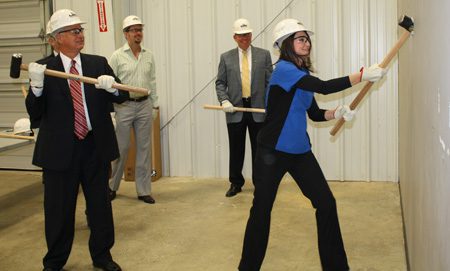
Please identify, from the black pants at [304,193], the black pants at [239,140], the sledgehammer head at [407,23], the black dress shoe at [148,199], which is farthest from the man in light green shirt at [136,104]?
the sledgehammer head at [407,23]

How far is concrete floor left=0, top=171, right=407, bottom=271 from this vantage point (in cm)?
412

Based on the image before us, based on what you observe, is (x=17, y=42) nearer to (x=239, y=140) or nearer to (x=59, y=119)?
(x=239, y=140)

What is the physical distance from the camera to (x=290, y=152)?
3.35 meters

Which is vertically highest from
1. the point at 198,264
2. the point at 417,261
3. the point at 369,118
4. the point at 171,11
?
the point at 171,11

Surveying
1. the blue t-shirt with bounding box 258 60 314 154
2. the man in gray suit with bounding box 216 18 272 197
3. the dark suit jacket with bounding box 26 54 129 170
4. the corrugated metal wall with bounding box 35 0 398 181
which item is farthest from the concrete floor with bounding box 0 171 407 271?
the blue t-shirt with bounding box 258 60 314 154

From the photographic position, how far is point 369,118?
6.27m

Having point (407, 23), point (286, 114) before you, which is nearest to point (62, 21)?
point (286, 114)

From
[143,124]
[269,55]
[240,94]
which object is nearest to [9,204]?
[143,124]

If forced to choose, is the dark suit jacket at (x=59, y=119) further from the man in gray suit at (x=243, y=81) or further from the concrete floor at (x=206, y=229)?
the man in gray suit at (x=243, y=81)

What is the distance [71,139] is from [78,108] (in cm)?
21

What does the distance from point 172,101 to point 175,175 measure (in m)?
0.92

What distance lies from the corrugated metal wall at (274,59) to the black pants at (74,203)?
3.02 meters

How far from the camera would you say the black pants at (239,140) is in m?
5.84

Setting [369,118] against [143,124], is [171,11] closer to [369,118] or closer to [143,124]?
[143,124]
